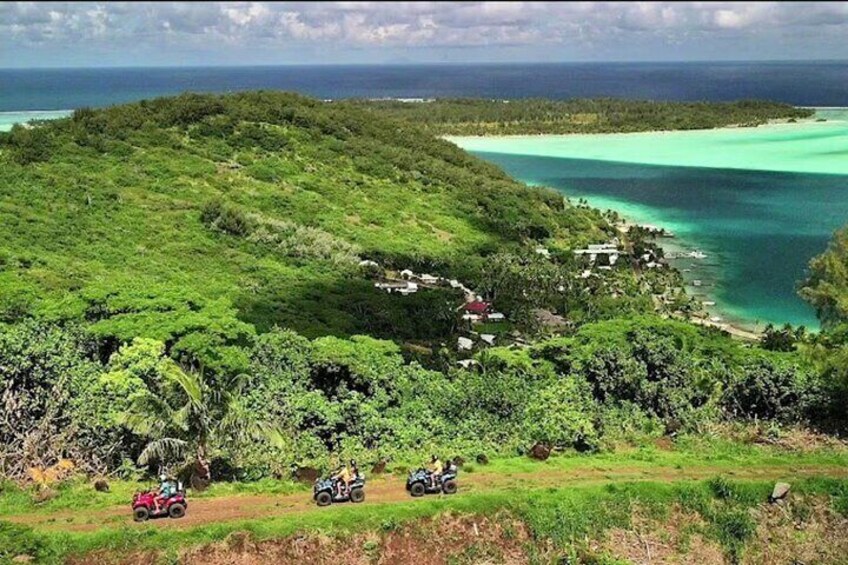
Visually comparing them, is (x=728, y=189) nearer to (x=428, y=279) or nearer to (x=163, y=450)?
(x=428, y=279)

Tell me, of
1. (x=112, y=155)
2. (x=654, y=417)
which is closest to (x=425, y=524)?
(x=654, y=417)

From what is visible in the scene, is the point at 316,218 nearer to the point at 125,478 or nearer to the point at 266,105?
the point at 266,105

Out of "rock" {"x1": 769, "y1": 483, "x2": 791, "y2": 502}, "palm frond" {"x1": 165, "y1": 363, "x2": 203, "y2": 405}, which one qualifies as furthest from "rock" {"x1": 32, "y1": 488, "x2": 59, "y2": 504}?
"rock" {"x1": 769, "y1": 483, "x2": 791, "y2": 502}

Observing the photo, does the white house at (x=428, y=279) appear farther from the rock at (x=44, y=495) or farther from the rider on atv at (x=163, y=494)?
the rider on atv at (x=163, y=494)

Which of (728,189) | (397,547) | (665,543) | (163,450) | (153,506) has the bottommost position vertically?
(665,543)

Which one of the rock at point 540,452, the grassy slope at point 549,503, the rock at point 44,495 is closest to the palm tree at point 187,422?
the grassy slope at point 549,503

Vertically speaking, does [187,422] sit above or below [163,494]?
above

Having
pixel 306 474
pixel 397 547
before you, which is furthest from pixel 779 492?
pixel 306 474
